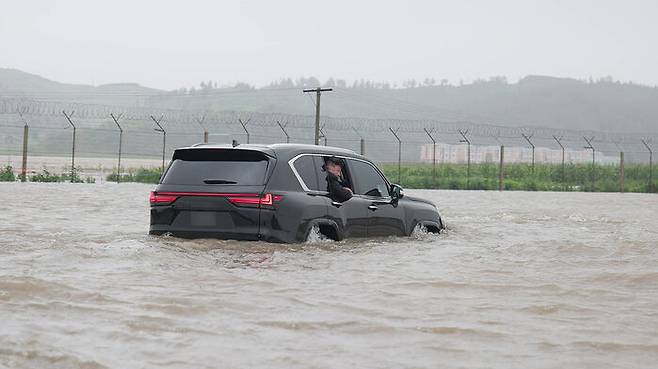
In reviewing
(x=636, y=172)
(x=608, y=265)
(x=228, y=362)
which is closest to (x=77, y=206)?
(x=608, y=265)

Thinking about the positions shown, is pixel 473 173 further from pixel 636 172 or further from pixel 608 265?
pixel 608 265

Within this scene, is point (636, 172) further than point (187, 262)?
Yes

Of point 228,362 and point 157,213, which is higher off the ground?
point 157,213

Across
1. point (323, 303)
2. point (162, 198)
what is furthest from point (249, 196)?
point (323, 303)

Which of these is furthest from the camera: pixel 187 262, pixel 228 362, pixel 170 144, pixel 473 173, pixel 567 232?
pixel 170 144

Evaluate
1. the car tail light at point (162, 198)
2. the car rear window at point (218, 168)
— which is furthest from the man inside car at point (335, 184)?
the car tail light at point (162, 198)

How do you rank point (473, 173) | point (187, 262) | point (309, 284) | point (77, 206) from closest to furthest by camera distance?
1. point (309, 284)
2. point (187, 262)
3. point (77, 206)
4. point (473, 173)

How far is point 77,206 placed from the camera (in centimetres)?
2025

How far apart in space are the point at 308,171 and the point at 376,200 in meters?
1.45

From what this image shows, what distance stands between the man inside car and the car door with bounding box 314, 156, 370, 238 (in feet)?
0.18

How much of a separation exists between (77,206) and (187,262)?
11221mm

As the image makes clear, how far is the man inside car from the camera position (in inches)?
447

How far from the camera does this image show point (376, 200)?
12.3 m

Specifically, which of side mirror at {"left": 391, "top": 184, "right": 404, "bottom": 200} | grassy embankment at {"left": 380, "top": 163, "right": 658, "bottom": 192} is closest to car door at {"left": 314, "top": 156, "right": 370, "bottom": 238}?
side mirror at {"left": 391, "top": 184, "right": 404, "bottom": 200}
